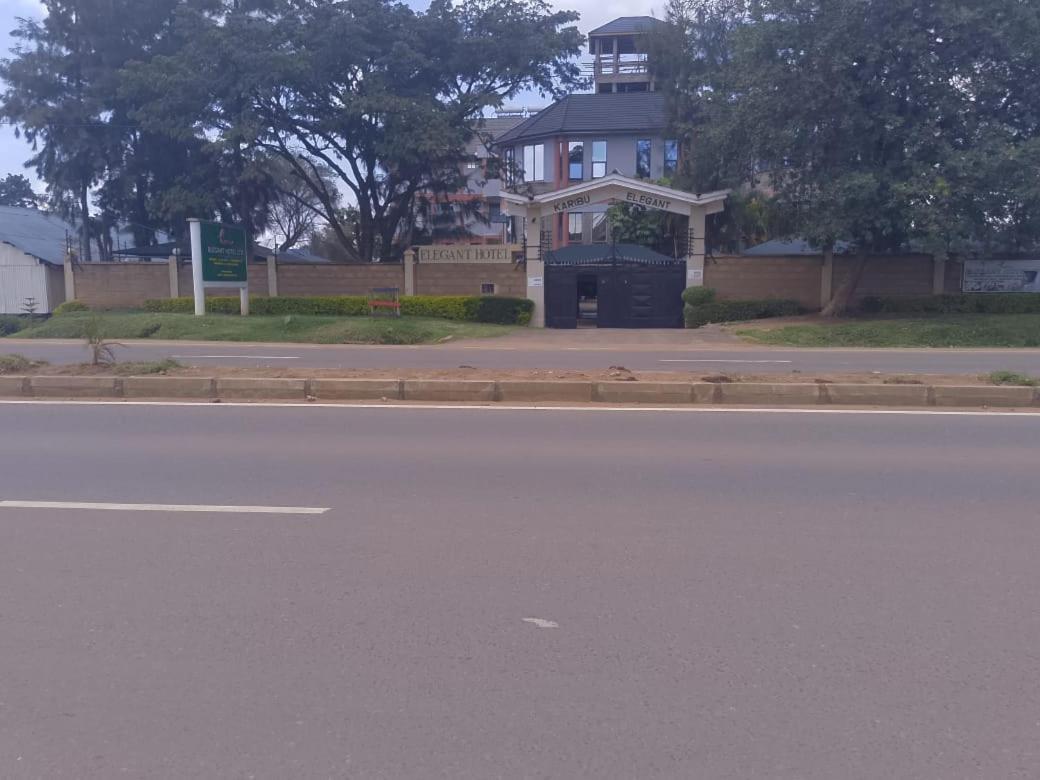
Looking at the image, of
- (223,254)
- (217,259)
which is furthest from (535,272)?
A: (217,259)

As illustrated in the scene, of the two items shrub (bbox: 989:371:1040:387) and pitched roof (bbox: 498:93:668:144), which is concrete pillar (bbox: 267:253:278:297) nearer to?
pitched roof (bbox: 498:93:668:144)

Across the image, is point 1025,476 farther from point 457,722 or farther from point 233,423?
point 233,423

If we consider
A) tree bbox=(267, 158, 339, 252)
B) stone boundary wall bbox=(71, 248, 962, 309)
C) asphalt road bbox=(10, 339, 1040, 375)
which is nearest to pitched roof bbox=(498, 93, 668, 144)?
tree bbox=(267, 158, 339, 252)

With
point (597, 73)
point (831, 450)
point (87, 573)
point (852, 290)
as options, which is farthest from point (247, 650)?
point (597, 73)

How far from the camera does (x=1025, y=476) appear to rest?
7773mm

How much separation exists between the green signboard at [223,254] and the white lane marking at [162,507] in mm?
22511

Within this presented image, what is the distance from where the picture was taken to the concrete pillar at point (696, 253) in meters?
29.2

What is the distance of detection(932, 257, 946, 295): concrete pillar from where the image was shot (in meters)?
29.0

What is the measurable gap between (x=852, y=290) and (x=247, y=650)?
26128 millimetres

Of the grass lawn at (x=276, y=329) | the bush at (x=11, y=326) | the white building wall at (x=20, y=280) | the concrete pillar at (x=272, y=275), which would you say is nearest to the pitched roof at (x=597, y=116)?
the concrete pillar at (x=272, y=275)

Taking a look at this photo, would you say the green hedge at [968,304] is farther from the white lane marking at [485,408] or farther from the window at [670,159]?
the white lane marking at [485,408]

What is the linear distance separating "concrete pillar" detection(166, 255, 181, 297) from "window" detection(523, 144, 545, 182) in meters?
16.7

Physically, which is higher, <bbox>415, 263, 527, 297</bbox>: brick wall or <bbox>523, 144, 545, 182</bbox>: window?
<bbox>523, 144, 545, 182</bbox>: window

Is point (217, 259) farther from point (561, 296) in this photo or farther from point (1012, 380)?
point (1012, 380)
